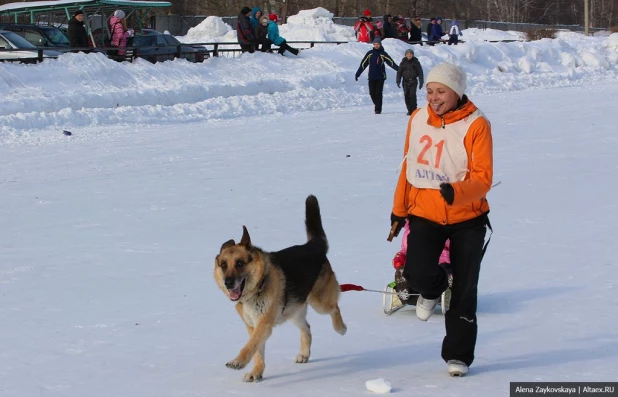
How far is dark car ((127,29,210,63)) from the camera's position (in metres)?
22.7

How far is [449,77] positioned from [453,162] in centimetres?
41

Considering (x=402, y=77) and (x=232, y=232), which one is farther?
(x=402, y=77)

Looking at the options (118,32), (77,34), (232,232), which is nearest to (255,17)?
(118,32)

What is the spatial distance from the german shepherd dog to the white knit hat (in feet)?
3.99

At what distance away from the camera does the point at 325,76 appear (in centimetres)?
2405

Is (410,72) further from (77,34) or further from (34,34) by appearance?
(34,34)

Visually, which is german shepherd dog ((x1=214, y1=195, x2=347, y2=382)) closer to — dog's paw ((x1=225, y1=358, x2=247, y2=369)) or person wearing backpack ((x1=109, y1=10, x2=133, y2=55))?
dog's paw ((x1=225, y1=358, x2=247, y2=369))

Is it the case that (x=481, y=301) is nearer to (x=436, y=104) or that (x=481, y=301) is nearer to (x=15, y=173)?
(x=436, y=104)

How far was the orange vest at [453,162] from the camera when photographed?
439 centimetres

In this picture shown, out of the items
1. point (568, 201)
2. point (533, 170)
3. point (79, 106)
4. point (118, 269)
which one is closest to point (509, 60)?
point (79, 106)

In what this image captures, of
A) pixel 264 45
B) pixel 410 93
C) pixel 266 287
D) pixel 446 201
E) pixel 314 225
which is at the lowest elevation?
pixel 266 287

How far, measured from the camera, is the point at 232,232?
349 inches

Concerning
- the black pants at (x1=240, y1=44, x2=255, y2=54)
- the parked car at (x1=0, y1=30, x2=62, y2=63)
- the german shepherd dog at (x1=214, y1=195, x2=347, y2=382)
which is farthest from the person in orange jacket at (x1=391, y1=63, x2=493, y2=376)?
the black pants at (x1=240, y1=44, x2=255, y2=54)

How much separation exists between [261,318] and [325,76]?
19748 mm
